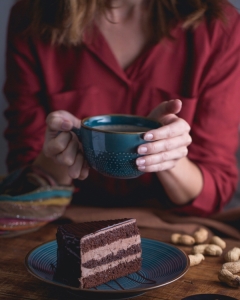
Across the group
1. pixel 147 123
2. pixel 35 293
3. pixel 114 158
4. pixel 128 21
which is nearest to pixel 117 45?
pixel 128 21

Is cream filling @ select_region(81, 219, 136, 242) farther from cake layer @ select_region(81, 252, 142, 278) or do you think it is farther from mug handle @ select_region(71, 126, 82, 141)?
mug handle @ select_region(71, 126, 82, 141)

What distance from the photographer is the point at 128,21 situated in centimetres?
139

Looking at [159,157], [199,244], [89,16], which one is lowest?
[199,244]

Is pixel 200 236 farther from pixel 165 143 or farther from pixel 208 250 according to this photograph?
pixel 165 143

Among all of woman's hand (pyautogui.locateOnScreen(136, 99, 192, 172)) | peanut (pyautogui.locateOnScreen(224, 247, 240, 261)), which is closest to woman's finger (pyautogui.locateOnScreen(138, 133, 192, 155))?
woman's hand (pyautogui.locateOnScreen(136, 99, 192, 172))

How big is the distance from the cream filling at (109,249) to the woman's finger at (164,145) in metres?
0.16

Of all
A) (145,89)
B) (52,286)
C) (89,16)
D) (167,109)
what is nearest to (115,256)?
(52,286)

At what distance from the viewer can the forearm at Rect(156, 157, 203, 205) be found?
1210mm

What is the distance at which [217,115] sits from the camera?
1323 millimetres

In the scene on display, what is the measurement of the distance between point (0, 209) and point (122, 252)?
0.33m

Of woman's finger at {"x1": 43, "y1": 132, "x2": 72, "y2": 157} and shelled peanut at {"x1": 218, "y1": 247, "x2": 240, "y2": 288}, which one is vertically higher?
woman's finger at {"x1": 43, "y1": 132, "x2": 72, "y2": 157}

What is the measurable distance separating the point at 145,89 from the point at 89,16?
0.25 m

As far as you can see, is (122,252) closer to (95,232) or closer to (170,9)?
(95,232)

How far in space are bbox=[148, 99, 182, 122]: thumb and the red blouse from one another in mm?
252
